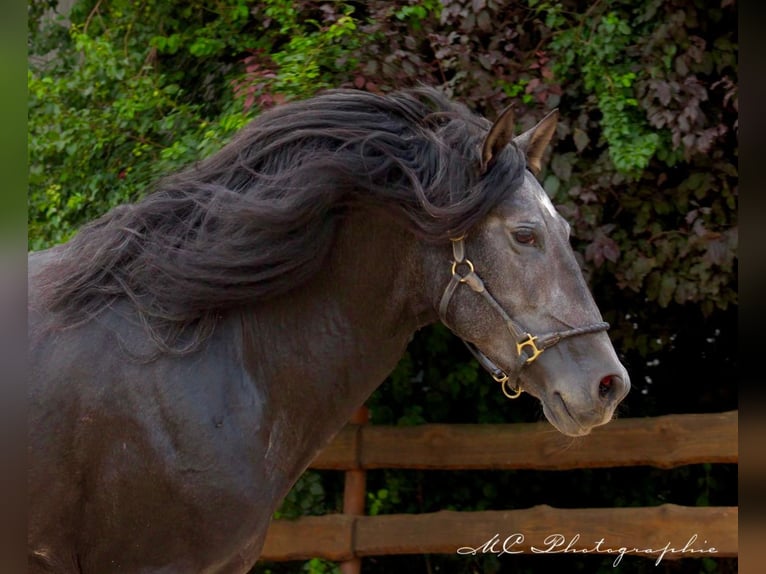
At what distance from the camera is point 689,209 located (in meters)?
4.64

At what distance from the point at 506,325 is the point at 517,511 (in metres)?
2.82

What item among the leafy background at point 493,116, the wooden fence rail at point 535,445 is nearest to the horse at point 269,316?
the leafy background at point 493,116

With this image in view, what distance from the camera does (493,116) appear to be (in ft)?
14.4

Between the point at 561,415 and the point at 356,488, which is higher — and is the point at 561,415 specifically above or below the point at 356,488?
above

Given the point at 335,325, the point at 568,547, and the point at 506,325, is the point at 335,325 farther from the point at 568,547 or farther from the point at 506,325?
the point at 568,547

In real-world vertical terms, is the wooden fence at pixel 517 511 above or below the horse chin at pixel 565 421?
below

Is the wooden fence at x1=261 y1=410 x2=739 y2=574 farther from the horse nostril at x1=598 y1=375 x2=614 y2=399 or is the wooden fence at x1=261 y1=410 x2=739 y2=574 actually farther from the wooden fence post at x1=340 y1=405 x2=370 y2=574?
the horse nostril at x1=598 y1=375 x2=614 y2=399

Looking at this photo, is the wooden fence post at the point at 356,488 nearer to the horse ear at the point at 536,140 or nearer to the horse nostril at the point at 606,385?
the horse ear at the point at 536,140

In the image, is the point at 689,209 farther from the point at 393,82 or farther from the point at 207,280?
the point at 207,280

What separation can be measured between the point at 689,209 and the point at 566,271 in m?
2.39

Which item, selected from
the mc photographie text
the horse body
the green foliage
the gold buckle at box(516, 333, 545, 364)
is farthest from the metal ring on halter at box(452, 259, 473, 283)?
the mc photographie text

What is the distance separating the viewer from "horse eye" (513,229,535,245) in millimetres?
2508

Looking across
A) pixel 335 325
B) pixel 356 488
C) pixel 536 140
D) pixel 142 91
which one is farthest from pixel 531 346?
pixel 142 91

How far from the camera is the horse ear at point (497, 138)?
2.53m
